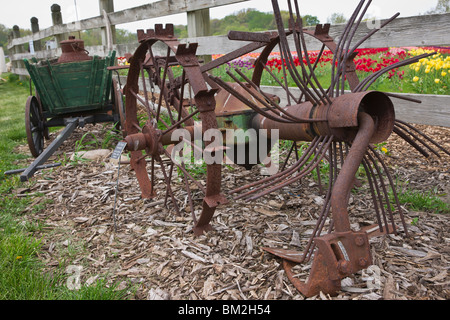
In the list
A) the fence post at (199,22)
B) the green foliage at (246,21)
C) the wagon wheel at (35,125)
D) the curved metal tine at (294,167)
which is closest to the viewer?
the curved metal tine at (294,167)

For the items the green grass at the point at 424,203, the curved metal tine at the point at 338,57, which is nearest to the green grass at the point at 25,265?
the curved metal tine at the point at 338,57

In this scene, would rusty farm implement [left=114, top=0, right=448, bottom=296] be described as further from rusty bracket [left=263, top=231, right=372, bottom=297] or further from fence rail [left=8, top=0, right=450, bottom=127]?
fence rail [left=8, top=0, right=450, bottom=127]

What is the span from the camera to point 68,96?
4457 millimetres

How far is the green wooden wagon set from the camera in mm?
4277

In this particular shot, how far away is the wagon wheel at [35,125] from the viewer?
13.9ft

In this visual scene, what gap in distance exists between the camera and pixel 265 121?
2.38 m

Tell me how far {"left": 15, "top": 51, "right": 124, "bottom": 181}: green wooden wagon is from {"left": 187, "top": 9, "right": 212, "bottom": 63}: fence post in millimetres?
1054

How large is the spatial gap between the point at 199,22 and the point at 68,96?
1835 mm

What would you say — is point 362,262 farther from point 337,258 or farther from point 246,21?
point 246,21

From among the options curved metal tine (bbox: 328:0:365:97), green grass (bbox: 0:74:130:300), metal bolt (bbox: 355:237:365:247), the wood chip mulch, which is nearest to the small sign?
the wood chip mulch

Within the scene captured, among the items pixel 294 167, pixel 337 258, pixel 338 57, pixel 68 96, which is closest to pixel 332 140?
pixel 294 167

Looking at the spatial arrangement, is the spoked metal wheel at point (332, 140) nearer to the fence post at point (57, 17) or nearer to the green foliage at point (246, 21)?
the fence post at point (57, 17)

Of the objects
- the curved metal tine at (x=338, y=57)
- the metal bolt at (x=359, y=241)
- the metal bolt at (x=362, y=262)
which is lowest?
the metal bolt at (x=362, y=262)
